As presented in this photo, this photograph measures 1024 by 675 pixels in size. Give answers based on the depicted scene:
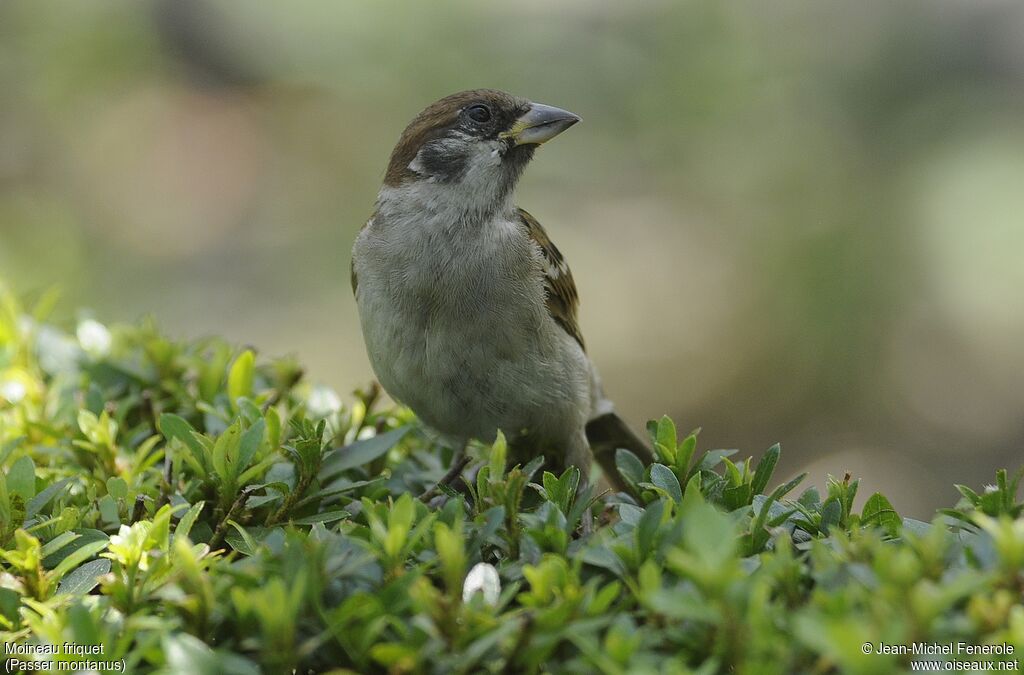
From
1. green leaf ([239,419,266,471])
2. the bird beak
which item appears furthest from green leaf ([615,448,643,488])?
the bird beak

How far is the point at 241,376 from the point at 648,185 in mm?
4408

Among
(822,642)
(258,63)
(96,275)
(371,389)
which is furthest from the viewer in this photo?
(258,63)

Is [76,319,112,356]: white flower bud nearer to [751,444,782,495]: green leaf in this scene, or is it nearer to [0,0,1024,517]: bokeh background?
[751,444,782,495]: green leaf

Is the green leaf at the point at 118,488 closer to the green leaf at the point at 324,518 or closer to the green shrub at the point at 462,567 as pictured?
the green shrub at the point at 462,567

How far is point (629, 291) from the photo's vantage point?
659cm

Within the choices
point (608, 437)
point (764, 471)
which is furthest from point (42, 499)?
point (608, 437)

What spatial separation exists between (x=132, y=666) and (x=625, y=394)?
188 inches

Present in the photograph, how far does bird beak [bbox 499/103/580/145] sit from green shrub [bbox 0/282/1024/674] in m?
1.11

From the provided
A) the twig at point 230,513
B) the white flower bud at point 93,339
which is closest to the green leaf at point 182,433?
the twig at point 230,513

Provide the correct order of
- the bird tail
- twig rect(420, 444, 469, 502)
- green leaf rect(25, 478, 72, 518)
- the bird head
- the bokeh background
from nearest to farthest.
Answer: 1. green leaf rect(25, 478, 72, 518)
2. twig rect(420, 444, 469, 502)
3. the bird head
4. the bird tail
5. the bokeh background

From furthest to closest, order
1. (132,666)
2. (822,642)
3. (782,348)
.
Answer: (782,348) < (132,666) < (822,642)

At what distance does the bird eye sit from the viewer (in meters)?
3.13

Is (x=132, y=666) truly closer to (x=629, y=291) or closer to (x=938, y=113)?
(x=629, y=291)

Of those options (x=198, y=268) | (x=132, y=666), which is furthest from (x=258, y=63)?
(x=132, y=666)
